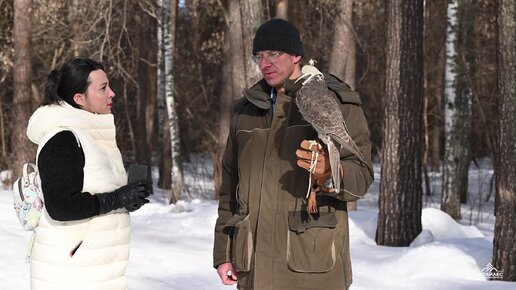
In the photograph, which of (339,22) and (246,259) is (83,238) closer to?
(246,259)

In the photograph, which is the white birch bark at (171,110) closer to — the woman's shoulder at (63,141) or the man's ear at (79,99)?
the man's ear at (79,99)

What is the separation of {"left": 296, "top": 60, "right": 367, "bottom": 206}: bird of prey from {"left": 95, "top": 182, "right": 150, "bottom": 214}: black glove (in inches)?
38.8

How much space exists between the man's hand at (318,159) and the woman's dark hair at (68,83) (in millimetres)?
1291

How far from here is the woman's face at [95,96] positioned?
12.2 feet

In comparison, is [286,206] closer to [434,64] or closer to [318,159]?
[318,159]

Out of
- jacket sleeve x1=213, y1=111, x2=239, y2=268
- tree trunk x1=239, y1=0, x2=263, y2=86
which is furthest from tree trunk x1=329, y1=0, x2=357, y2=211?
jacket sleeve x1=213, y1=111, x2=239, y2=268

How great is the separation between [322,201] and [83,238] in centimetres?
118

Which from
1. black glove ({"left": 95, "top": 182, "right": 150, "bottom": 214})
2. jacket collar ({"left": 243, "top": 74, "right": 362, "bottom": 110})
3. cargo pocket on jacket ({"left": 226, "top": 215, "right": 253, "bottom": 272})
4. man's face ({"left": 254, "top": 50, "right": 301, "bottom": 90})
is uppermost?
man's face ({"left": 254, "top": 50, "right": 301, "bottom": 90})

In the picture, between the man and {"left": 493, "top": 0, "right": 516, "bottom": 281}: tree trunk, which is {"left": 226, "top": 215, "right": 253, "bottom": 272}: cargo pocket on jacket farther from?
{"left": 493, "top": 0, "right": 516, "bottom": 281}: tree trunk

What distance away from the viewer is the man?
3.28 m

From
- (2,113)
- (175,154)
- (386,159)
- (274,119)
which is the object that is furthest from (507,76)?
(2,113)

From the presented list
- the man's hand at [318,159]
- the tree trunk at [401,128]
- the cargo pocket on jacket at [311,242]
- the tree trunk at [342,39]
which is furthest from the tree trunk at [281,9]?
the man's hand at [318,159]

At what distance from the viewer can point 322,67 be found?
23.0m

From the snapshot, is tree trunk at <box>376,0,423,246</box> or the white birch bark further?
the white birch bark
